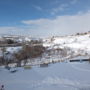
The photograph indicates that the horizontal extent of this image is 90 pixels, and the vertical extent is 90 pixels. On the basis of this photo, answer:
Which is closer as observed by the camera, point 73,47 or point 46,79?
point 46,79

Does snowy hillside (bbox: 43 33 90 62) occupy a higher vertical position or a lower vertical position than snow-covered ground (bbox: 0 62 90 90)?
higher

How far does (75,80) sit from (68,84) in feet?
1.90

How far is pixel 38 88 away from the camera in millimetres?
5113

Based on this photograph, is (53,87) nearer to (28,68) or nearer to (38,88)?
(38,88)

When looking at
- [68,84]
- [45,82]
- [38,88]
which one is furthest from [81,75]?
A: [38,88]

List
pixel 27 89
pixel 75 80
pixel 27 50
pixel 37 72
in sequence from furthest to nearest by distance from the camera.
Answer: pixel 27 50
pixel 37 72
pixel 75 80
pixel 27 89

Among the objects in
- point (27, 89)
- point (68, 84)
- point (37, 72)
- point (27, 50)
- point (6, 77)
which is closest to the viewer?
point (27, 89)

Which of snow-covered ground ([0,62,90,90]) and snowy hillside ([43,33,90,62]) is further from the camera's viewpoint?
snowy hillside ([43,33,90,62])

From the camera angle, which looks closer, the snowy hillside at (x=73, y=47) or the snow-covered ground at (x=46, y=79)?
the snow-covered ground at (x=46, y=79)

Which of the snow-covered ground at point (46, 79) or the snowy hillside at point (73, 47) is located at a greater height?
the snowy hillside at point (73, 47)

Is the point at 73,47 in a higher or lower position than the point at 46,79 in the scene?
higher

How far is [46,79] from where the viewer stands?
608 centimetres

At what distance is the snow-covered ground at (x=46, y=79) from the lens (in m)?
5.24

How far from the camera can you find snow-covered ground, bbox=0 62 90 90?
524cm
